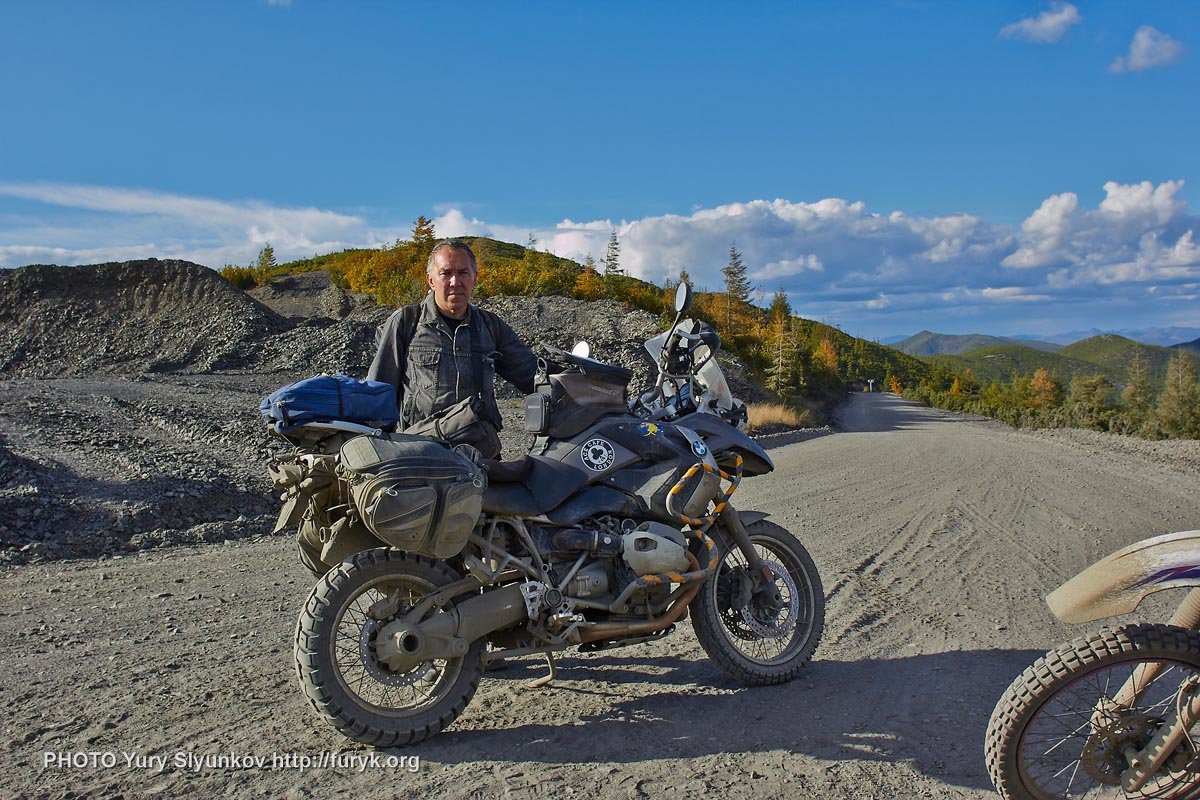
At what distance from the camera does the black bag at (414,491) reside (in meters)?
3.62

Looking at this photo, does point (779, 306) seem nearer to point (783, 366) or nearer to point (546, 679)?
point (783, 366)

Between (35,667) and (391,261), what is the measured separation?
42.2 m

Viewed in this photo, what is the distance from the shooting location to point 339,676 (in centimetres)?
370

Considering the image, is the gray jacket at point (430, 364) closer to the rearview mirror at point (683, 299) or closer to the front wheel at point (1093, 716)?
the rearview mirror at point (683, 299)

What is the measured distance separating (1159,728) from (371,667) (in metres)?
3.06

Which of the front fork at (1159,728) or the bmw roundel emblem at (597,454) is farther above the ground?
the bmw roundel emblem at (597,454)

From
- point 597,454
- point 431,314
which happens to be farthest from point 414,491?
point 431,314

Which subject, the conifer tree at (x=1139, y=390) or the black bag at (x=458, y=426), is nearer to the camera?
the black bag at (x=458, y=426)

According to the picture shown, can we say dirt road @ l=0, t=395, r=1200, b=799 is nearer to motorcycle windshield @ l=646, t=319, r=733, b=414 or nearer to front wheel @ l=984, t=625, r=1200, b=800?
front wheel @ l=984, t=625, r=1200, b=800

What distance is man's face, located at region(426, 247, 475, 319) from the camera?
4883 millimetres

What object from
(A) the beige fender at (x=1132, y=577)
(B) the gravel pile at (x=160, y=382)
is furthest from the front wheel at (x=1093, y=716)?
(B) the gravel pile at (x=160, y=382)

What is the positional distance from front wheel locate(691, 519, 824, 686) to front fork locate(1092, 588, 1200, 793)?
73.1 inches

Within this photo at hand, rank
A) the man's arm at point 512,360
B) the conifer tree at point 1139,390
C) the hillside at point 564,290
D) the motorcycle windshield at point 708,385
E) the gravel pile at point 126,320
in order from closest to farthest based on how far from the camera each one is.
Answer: the motorcycle windshield at point 708,385 → the man's arm at point 512,360 → the gravel pile at point 126,320 → the hillside at point 564,290 → the conifer tree at point 1139,390

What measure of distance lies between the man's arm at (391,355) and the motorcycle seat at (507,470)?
40.1 inches
